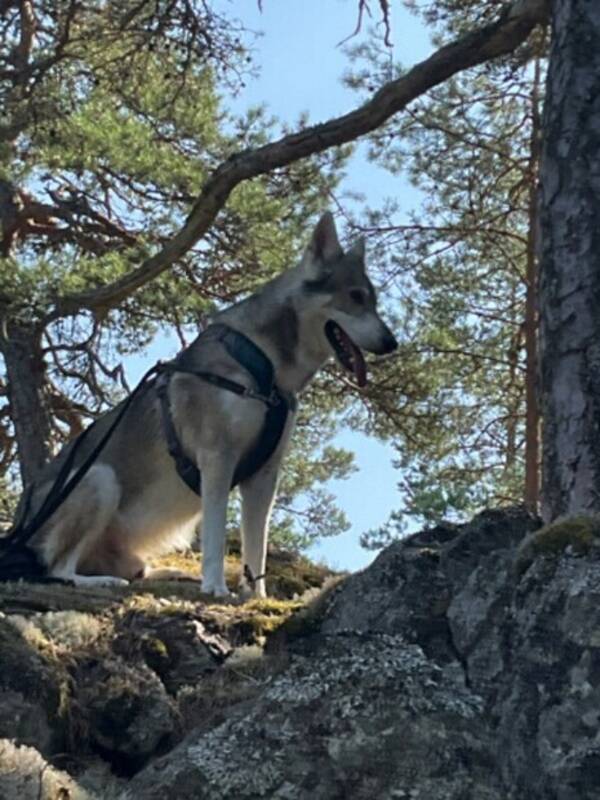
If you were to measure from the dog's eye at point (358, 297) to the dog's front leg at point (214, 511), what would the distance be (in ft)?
3.73

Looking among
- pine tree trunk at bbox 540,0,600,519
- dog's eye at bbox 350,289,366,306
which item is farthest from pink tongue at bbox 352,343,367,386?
pine tree trunk at bbox 540,0,600,519

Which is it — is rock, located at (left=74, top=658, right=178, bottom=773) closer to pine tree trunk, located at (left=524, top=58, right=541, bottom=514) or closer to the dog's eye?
the dog's eye

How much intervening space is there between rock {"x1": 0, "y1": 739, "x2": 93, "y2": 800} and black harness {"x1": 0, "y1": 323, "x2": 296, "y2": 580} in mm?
3122

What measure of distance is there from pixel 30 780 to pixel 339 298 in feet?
13.7

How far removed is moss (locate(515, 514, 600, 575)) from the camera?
342 centimetres

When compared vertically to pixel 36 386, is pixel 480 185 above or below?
above

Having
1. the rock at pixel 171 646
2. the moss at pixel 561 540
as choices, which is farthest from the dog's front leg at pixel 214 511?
the moss at pixel 561 540

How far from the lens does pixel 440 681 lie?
11.3 feet

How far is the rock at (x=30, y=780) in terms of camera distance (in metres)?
3.07

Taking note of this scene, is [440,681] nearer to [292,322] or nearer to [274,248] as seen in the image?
[292,322]

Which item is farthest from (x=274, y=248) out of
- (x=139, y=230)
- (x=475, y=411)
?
(x=475, y=411)

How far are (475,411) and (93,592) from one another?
6.91 meters

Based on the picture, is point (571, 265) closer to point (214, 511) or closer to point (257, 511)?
point (214, 511)

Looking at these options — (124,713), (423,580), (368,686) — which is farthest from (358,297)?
(368,686)
